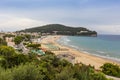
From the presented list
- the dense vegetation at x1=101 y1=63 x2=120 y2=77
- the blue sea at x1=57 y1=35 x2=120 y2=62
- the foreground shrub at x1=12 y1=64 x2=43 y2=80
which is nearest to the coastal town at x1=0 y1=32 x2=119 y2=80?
the dense vegetation at x1=101 y1=63 x2=120 y2=77

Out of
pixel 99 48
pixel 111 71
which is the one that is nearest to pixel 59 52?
pixel 99 48

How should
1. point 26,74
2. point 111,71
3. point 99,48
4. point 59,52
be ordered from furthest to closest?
point 99,48
point 59,52
point 111,71
point 26,74

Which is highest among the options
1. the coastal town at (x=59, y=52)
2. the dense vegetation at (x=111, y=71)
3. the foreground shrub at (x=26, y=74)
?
the foreground shrub at (x=26, y=74)

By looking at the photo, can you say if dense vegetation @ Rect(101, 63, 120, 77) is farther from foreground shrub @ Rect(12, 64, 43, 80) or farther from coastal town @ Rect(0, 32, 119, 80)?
foreground shrub @ Rect(12, 64, 43, 80)

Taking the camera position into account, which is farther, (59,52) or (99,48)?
(99,48)

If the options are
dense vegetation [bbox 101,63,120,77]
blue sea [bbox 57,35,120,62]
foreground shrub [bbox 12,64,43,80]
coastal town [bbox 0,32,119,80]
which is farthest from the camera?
blue sea [bbox 57,35,120,62]

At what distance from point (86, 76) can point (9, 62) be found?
937 cm

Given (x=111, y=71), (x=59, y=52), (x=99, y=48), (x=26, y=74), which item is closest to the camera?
(x=26, y=74)

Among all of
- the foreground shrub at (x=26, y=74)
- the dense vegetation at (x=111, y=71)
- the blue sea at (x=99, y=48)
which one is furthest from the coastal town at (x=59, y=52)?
the foreground shrub at (x=26, y=74)

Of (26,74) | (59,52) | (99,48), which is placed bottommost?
(99,48)

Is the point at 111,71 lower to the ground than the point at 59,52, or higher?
higher

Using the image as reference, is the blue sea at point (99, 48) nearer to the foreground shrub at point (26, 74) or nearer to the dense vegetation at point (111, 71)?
the dense vegetation at point (111, 71)

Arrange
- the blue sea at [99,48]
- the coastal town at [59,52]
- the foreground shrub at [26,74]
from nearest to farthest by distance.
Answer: the foreground shrub at [26,74] < the coastal town at [59,52] < the blue sea at [99,48]

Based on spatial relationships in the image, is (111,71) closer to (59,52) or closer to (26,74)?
(26,74)
